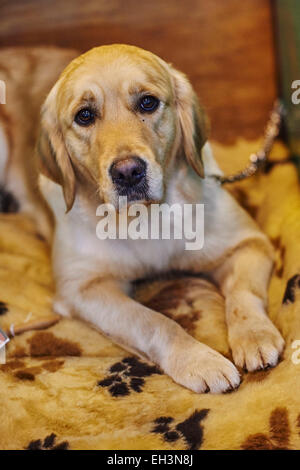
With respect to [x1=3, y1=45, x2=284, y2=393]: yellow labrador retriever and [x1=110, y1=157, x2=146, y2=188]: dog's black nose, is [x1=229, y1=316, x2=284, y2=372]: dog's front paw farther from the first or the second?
[x1=110, y1=157, x2=146, y2=188]: dog's black nose

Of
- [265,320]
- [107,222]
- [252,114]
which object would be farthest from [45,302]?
[252,114]

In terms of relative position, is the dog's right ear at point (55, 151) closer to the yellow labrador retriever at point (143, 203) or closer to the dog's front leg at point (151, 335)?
the yellow labrador retriever at point (143, 203)

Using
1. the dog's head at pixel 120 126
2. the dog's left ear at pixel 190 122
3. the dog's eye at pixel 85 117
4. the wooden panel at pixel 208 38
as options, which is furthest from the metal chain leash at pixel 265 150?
the dog's eye at pixel 85 117

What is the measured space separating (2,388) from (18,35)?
7.80 ft

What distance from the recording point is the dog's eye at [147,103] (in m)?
1.76

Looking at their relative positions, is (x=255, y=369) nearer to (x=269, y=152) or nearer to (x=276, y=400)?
(x=276, y=400)

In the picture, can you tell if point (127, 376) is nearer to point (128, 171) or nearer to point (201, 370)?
point (201, 370)

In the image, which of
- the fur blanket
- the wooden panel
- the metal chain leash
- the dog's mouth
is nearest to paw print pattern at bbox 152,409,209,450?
the fur blanket

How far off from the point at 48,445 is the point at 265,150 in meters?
1.81

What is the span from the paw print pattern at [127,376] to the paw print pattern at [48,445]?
0.22 m

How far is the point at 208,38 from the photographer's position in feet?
10.5
